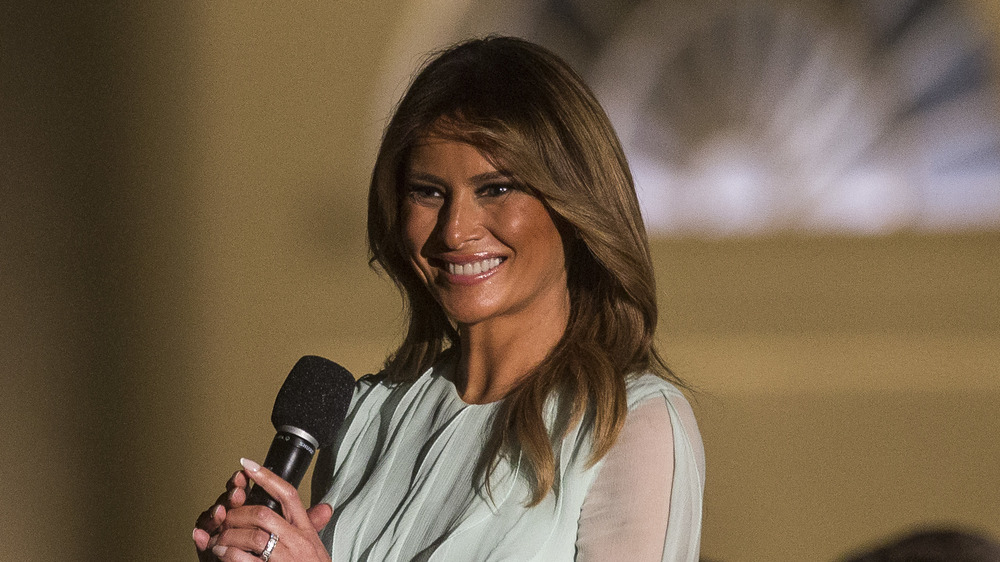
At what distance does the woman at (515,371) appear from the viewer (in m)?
1.31

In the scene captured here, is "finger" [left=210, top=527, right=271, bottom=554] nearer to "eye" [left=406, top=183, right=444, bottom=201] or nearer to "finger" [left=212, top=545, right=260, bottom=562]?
"finger" [left=212, top=545, right=260, bottom=562]

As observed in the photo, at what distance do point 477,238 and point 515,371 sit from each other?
22cm

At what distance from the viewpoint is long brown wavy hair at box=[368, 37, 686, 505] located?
141 cm

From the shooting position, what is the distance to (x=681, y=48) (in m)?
4.09

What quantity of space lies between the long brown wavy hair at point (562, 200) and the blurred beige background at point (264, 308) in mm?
2560

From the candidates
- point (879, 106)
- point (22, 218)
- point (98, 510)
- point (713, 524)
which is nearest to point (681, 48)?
point (879, 106)

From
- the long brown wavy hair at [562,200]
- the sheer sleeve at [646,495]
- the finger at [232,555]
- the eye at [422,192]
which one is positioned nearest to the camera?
the finger at [232,555]

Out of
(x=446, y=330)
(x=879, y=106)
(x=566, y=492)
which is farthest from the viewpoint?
(x=879, y=106)

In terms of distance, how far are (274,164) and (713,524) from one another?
2141mm

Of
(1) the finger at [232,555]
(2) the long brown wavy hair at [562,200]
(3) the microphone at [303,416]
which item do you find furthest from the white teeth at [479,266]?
(1) the finger at [232,555]

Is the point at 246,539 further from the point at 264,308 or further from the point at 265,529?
the point at 264,308

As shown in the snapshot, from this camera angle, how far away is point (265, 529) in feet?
3.92

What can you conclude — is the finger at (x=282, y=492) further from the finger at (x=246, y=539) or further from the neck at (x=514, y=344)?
the neck at (x=514, y=344)

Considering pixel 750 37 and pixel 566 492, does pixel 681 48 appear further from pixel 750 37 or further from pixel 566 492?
pixel 566 492
